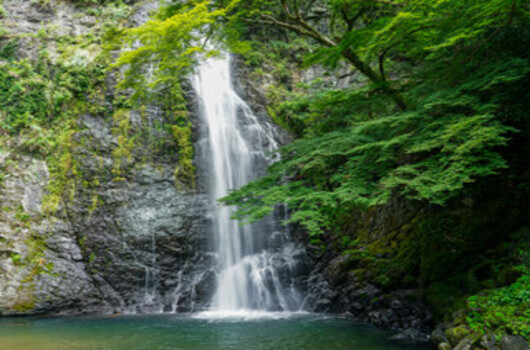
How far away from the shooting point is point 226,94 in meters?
14.5

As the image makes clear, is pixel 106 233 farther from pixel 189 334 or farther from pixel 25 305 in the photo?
pixel 189 334

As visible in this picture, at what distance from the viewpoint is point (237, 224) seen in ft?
37.1

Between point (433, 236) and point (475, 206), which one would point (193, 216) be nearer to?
point (433, 236)

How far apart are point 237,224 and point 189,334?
4343mm

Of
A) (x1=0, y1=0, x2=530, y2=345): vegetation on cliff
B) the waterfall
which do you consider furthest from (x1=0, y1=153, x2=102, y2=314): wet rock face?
(x1=0, y1=0, x2=530, y2=345): vegetation on cliff

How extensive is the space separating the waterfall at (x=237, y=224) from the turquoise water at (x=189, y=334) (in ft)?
4.88

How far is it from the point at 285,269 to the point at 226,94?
7439 mm

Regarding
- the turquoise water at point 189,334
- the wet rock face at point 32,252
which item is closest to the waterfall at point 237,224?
the turquoise water at point 189,334

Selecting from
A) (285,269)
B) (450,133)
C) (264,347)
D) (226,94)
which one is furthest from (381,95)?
(226,94)

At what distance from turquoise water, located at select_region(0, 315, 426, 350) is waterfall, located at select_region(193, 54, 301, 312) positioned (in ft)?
4.88

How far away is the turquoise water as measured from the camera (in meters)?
6.40

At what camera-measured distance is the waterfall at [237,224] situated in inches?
403

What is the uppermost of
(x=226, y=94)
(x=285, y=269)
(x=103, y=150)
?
(x=226, y=94)

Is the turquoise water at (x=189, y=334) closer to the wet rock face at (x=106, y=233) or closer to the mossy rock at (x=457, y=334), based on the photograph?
the mossy rock at (x=457, y=334)
